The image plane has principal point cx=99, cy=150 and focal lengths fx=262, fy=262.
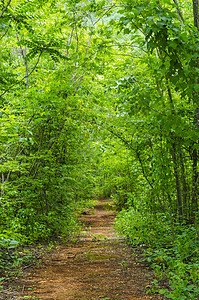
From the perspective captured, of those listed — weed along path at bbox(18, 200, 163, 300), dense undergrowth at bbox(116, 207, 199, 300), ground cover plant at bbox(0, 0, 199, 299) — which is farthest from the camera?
dense undergrowth at bbox(116, 207, 199, 300)

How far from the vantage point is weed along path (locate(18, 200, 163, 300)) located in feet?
11.1

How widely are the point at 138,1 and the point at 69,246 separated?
579 cm

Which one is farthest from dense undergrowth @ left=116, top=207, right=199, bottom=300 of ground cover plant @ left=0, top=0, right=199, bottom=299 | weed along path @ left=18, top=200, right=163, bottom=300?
weed along path @ left=18, top=200, right=163, bottom=300

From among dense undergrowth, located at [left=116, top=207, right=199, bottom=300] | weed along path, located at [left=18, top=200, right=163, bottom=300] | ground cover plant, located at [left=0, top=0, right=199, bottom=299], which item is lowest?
weed along path, located at [left=18, top=200, right=163, bottom=300]

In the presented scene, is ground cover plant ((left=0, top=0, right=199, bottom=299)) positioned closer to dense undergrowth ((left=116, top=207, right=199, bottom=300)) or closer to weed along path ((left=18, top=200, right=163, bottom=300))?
dense undergrowth ((left=116, top=207, right=199, bottom=300))

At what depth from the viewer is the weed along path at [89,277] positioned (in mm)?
3375

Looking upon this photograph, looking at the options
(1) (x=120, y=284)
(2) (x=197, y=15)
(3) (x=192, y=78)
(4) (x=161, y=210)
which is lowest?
(1) (x=120, y=284)

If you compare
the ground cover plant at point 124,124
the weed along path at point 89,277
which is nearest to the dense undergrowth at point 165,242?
the ground cover plant at point 124,124

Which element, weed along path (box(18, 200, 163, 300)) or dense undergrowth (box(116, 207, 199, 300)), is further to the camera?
dense undergrowth (box(116, 207, 199, 300))

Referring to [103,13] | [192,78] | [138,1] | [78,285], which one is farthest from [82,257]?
[103,13]

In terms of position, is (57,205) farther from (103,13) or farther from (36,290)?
(103,13)

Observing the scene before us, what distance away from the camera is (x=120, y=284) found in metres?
3.74

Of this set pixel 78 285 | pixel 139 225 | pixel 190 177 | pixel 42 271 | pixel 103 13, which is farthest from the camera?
pixel 103 13

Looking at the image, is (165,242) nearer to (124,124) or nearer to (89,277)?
(89,277)
